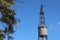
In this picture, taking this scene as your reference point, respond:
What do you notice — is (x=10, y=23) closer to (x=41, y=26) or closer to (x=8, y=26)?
(x=8, y=26)

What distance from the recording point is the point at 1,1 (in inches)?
591

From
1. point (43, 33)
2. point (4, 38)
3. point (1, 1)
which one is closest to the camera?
point (1, 1)

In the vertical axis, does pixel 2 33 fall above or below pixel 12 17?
below

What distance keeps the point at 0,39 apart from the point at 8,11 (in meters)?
2.00

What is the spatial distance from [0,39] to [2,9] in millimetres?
2054

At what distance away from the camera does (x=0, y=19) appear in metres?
15.7

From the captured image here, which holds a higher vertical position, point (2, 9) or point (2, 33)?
point (2, 9)

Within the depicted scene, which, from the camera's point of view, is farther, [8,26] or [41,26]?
[41,26]

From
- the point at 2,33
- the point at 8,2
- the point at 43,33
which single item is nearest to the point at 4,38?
the point at 2,33

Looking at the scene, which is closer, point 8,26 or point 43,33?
point 8,26

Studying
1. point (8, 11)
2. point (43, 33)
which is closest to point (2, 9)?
point (8, 11)

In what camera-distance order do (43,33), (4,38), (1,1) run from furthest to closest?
(43,33)
(4,38)
(1,1)

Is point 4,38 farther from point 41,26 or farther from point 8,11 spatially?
point 41,26

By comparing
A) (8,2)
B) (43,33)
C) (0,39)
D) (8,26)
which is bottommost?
(0,39)
